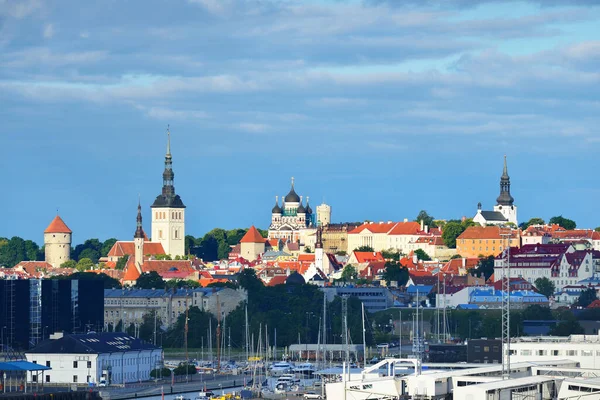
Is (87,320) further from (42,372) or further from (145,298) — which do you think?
(145,298)

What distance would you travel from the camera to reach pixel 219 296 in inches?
5359

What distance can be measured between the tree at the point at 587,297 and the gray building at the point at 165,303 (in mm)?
29967

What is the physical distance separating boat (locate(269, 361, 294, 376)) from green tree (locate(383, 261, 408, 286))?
7298 cm

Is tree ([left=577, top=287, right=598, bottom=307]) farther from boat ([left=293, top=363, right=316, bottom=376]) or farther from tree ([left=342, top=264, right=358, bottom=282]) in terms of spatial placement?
boat ([left=293, top=363, right=316, bottom=376])

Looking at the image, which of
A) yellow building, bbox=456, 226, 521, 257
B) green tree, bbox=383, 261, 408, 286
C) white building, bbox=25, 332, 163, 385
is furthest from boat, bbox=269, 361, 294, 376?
yellow building, bbox=456, 226, 521, 257

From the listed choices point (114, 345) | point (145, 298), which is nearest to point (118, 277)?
point (145, 298)

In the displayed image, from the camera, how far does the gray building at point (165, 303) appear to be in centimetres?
13615

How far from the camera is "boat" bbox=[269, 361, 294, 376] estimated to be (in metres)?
94.7

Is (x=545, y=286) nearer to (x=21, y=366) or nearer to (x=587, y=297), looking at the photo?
(x=587, y=297)

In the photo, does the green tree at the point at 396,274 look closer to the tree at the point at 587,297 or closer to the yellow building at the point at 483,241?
the yellow building at the point at 483,241

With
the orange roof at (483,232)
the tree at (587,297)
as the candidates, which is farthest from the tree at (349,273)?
the tree at (587,297)

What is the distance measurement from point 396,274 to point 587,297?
89.4 feet

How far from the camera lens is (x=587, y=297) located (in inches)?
6014

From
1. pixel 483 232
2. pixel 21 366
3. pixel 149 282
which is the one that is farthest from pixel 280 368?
pixel 483 232
